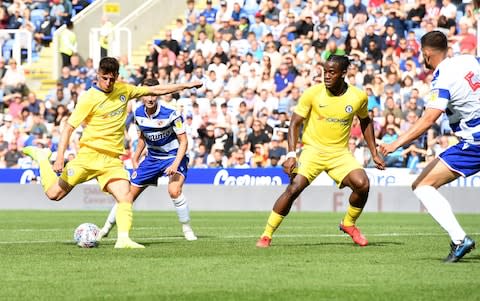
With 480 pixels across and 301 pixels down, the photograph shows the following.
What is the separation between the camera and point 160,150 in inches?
685

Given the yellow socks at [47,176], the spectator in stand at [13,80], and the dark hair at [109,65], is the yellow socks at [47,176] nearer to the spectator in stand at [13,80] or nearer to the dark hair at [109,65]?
the dark hair at [109,65]

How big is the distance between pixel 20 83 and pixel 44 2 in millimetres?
3893

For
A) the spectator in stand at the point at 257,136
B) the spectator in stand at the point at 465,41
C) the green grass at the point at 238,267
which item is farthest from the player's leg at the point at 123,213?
the spectator in stand at the point at 465,41

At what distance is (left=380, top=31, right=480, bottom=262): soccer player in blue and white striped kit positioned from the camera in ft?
40.2

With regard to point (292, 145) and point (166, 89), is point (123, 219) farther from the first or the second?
point (292, 145)

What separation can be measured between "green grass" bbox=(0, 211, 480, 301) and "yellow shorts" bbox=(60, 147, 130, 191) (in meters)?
0.89

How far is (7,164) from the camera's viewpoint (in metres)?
31.6

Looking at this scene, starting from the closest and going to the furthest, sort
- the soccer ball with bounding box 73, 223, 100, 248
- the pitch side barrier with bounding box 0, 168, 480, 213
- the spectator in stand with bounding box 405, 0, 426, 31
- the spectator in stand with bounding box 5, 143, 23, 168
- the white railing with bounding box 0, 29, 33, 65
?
1. the soccer ball with bounding box 73, 223, 100, 248
2. the pitch side barrier with bounding box 0, 168, 480, 213
3. the spectator in stand with bounding box 5, 143, 23, 168
4. the spectator in stand with bounding box 405, 0, 426, 31
5. the white railing with bounding box 0, 29, 33, 65

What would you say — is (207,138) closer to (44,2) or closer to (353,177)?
(44,2)

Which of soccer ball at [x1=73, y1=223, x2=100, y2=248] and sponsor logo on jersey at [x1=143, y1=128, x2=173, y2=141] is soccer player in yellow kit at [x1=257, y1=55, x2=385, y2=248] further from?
sponsor logo on jersey at [x1=143, y1=128, x2=173, y2=141]

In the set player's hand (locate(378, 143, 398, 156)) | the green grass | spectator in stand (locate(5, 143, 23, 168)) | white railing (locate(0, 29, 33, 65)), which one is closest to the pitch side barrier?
spectator in stand (locate(5, 143, 23, 168))

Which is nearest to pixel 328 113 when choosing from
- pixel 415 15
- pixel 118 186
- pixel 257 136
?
pixel 118 186

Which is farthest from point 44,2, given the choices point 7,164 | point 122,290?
point 122,290

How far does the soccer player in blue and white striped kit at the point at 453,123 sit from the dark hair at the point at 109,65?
4.07 m
